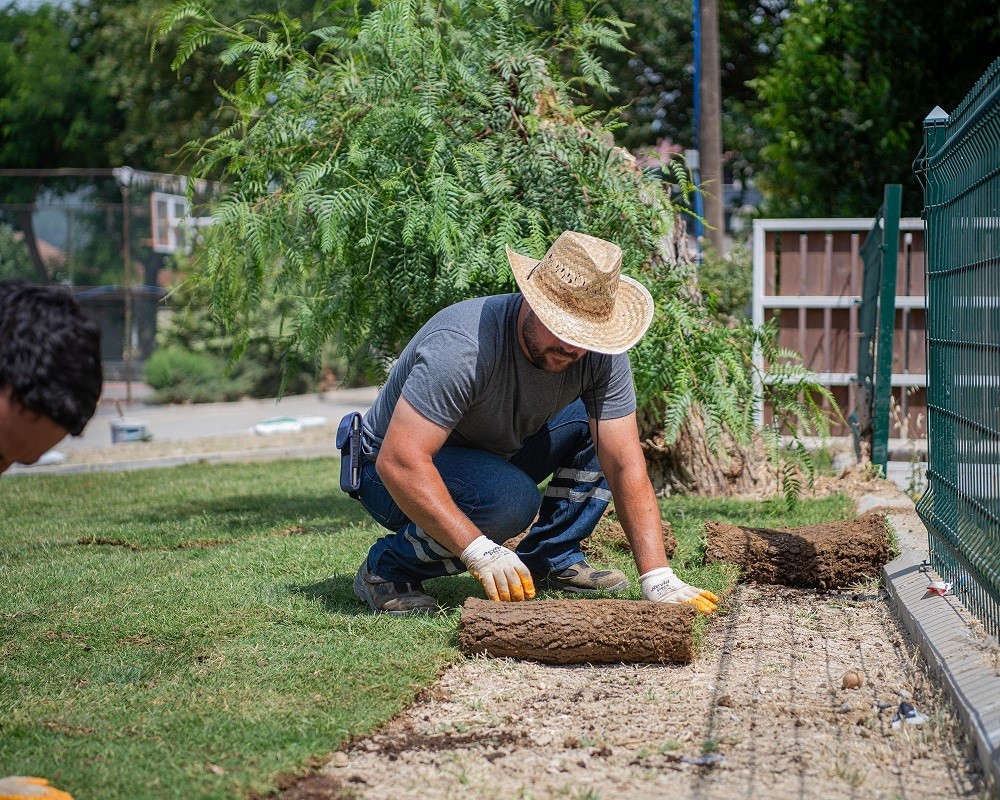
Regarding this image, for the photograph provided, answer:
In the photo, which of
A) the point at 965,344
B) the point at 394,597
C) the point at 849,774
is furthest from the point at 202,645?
the point at 965,344

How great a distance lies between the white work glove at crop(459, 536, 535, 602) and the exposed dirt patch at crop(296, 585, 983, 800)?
25 cm

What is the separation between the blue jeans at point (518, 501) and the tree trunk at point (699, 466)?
87.2 inches

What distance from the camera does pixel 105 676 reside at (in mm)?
3305

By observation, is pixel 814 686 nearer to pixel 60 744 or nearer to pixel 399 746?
pixel 399 746

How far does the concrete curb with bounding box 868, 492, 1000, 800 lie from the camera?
2.57m

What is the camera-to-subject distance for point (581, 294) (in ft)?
11.6

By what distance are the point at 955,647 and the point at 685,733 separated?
3.00ft

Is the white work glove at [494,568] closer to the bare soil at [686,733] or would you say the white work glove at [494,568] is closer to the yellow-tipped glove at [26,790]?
the bare soil at [686,733]

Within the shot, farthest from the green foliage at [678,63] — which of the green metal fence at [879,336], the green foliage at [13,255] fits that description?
the green metal fence at [879,336]

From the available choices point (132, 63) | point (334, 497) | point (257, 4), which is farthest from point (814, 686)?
point (132, 63)

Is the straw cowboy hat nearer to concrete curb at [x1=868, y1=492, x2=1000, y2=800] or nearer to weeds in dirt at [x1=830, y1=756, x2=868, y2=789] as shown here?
concrete curb at [x1=868, y1=492, x2=1000, y2=800]

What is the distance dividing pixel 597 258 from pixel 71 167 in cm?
3185

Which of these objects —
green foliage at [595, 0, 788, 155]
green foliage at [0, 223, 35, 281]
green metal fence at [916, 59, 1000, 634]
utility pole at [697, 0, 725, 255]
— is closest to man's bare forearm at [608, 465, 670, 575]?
green metal fence at [916, 59, 1000, 634]

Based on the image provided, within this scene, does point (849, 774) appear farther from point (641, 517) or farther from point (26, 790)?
point (26, 790)
